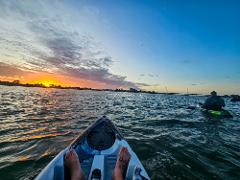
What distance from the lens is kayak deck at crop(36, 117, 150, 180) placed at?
4188 millimetres

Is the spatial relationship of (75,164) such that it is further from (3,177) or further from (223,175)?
(223,175)

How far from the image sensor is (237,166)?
6.74 meters

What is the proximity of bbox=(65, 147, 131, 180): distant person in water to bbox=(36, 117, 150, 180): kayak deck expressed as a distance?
6.1 inches

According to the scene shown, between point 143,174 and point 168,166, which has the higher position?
point 143,174

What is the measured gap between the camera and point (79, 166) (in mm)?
4145

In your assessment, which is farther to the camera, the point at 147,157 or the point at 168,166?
the point at 147,157

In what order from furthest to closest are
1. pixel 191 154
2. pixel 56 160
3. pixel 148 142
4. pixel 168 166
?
pixel 148 142, pixel 191 154, pixel 168 166, pixel 56 160

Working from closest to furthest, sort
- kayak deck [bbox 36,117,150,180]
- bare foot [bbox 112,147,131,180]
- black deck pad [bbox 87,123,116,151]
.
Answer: bare foot [bbox 112,147,131,180] < kayak deck [bbox 36,117,150,180] < black deck pad [bbox 87,123,116,151]

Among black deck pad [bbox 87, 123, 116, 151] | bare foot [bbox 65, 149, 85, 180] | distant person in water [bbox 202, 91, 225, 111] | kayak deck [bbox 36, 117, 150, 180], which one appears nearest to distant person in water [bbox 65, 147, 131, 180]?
bare foot [bbox 65, 149, 85, 180]

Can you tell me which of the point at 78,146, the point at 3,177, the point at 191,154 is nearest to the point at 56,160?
the point at 78,146

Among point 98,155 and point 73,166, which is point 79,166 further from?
point 98,155

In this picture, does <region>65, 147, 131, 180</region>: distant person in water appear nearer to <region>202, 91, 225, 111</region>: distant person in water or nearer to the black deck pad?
the black deck pad

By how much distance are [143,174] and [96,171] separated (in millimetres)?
1087

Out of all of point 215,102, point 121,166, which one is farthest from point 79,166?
point 215,102
